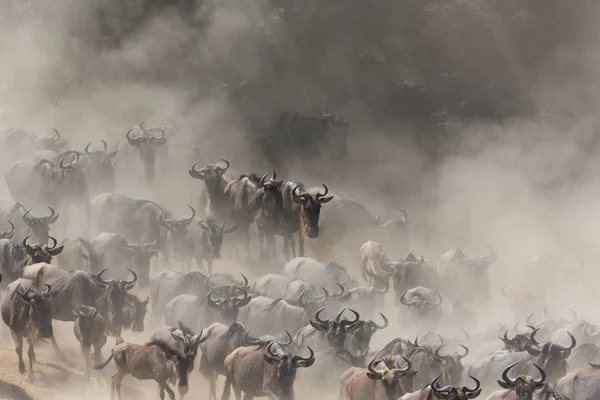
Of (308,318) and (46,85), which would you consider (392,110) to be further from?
(308,318)

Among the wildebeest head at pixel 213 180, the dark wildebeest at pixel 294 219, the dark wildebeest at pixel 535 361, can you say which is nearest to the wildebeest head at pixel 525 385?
the dark wildebeest at pixel 535 361

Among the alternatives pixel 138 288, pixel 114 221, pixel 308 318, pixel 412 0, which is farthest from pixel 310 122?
pixel 308 318

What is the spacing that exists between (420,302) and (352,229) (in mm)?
4789

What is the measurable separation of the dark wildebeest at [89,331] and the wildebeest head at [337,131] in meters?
12.9

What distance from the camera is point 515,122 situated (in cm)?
3161

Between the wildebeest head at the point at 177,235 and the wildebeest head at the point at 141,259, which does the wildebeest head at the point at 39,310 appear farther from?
the wildebeest head at the point at 177,235

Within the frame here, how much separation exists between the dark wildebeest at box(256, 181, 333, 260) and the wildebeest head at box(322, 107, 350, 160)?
667cm

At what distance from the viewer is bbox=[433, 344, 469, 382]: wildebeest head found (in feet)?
54.0

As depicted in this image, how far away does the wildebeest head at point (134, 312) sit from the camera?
61.0ft

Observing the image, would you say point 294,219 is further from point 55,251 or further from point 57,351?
point 57,351

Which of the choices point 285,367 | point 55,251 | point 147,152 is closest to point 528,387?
point 285,367

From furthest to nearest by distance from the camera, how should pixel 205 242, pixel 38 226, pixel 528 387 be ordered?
pixel 205 242 → pixel 38 226 → pixel 528 387

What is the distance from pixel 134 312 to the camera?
18781mm

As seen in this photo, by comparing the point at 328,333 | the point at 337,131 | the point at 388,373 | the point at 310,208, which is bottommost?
the point at 328,333
